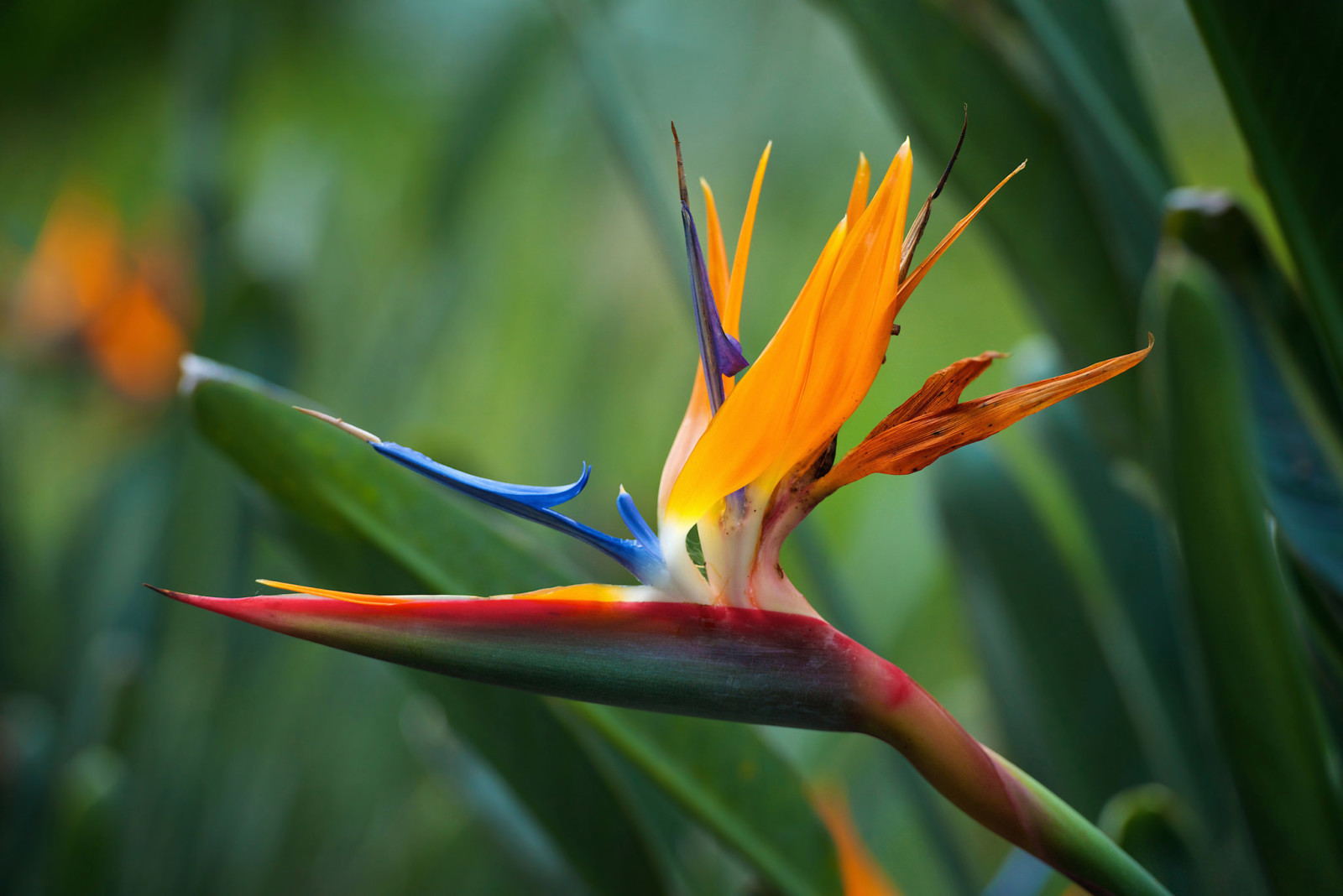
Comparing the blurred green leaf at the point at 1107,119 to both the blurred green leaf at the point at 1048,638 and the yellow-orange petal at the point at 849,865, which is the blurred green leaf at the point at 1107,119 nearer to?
the blurred green leaf at the point at 1048,638

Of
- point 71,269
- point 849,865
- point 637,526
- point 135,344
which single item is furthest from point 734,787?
point 71,269

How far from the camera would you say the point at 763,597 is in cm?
28

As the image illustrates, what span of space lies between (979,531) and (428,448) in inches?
14.7

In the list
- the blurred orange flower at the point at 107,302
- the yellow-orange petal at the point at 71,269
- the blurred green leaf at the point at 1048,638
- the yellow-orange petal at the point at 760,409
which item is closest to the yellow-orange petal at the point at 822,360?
the yellow-orange petal at the point at 760,409

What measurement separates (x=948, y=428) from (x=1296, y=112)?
0.81 ft

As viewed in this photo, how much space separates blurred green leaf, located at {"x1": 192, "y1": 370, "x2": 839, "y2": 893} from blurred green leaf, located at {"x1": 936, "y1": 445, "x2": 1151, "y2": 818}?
0.80 feet

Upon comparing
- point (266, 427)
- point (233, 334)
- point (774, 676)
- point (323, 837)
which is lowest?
point (323, 837)

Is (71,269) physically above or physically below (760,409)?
above

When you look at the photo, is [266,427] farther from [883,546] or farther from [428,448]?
[883,546]

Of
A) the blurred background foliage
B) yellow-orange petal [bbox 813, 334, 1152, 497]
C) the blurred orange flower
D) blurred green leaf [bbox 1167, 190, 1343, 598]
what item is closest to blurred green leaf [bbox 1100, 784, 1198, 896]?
the blurred background foliage

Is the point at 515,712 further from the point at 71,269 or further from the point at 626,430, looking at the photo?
the point at 626,430

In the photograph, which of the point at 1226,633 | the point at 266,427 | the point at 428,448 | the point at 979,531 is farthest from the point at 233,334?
the point at 1226,633

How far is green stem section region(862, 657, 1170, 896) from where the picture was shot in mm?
257

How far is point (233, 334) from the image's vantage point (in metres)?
0.84
